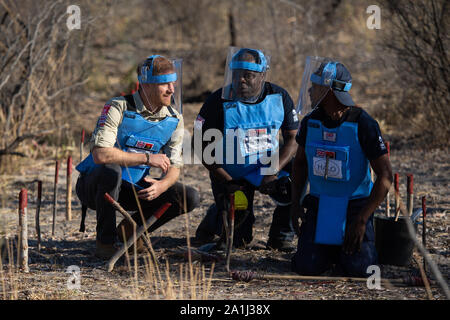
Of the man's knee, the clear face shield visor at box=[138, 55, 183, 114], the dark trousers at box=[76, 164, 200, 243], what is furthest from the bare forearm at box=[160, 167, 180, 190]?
the clear face shield visor at box=[138, 55, 183, 114]

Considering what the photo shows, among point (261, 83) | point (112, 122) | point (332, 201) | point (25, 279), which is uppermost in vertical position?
point (261, 83)

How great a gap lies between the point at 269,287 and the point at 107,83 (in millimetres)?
8633

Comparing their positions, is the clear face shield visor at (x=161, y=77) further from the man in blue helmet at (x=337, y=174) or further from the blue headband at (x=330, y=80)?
the blue headband at (x=330, y=80)

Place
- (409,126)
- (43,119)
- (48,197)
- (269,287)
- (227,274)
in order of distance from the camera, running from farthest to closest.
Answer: (409,126), (43,119), (48,197), (227,274), (269,287)

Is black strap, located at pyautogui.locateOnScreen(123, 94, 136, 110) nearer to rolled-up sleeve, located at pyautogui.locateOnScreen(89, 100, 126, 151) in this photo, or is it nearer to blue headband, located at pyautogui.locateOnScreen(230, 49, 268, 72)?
rolled-up sleeve, located at pyautogui.locateOnScreen(89, 100, 126, 151)

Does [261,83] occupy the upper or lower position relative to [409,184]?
upper

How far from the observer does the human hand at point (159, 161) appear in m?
4.88

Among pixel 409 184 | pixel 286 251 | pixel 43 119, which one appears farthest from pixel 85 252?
pixel 43 119

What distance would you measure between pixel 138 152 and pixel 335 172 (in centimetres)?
144

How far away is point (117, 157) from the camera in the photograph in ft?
15.7

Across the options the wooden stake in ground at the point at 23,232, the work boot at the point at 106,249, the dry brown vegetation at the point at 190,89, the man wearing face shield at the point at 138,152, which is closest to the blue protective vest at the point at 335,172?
the dry brown vegetation at the point at 190,89

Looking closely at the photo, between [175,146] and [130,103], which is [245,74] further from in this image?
[130,103]

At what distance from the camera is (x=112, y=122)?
15.7ft
